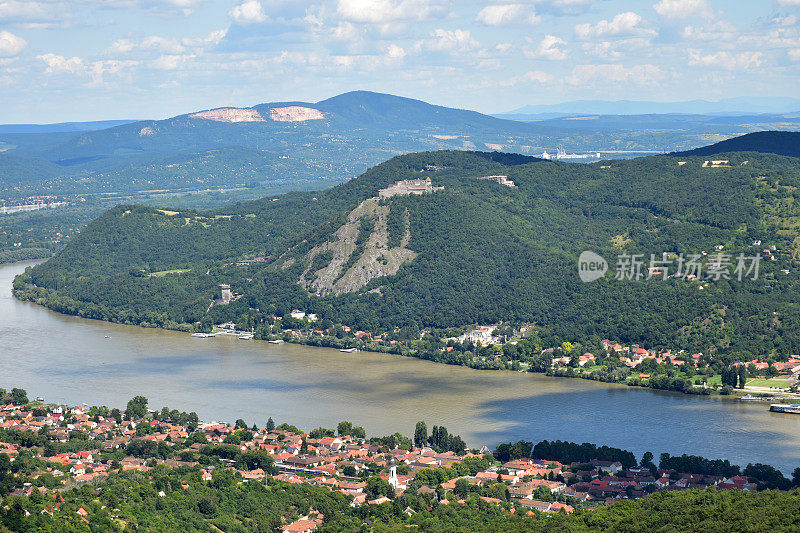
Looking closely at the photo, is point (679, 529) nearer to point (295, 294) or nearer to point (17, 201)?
point (295, 294)

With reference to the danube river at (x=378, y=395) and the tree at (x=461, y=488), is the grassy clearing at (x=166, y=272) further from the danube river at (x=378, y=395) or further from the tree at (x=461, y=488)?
the tree at (x=461, y=488)

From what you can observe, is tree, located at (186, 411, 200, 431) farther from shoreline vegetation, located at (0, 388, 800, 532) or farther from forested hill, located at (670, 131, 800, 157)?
forested hill, located at (670, 131, 800, 157)

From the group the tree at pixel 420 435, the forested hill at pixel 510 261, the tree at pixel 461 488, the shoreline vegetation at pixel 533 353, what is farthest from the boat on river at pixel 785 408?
the tree at pixel 461 488

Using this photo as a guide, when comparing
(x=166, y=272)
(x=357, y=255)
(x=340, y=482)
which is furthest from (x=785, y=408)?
(x=166, y=272)

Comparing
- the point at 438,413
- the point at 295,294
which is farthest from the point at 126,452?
the point at 295,294

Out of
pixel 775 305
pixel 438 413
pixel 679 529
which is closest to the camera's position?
pixel 679 529

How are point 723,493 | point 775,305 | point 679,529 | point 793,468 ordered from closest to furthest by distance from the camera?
point 679,529, point 723,493, point 793,468, point 775,305
